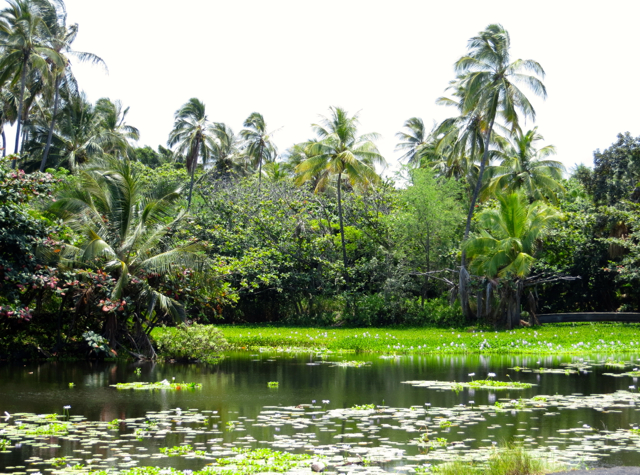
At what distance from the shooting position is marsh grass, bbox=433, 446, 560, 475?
6.59 m

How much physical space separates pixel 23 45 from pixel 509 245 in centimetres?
2409

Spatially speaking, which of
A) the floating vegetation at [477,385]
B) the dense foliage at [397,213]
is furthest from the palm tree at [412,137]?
the floating vegetation at [477,385]

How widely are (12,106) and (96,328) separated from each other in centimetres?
2361

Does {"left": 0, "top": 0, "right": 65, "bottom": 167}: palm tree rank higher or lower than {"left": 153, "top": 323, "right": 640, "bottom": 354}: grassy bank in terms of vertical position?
higher

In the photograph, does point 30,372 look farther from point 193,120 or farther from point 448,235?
point 193,120

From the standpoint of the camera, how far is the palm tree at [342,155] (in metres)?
35.3

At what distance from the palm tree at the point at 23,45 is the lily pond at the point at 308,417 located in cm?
1768

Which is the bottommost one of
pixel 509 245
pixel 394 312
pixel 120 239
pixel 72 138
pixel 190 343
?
pixel 190 343

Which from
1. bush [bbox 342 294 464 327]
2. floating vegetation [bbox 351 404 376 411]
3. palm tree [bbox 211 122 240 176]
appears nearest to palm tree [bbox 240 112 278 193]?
palm tree [bbox 211 122 240 176]

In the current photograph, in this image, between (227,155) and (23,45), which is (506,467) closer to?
(23,45)

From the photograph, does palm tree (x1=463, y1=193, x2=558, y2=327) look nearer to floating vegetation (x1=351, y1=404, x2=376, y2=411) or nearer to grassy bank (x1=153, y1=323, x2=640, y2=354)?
grassy bank (x1=153, y1=323, x2=640, y2=354)

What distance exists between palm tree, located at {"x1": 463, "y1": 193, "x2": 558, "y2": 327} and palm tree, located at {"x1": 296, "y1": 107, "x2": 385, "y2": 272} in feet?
23.0

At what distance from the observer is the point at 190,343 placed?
20.0 metres

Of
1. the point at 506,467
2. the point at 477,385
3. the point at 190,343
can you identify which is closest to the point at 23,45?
the point at 190,343
